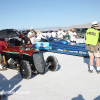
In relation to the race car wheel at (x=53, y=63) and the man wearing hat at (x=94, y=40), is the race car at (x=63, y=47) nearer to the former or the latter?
the man wearing hat at (x=94, y=40)

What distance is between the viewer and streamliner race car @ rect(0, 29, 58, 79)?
173 inches

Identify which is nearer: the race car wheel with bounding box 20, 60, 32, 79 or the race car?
the race car wheel with bounding box 20, 60, 32, 79

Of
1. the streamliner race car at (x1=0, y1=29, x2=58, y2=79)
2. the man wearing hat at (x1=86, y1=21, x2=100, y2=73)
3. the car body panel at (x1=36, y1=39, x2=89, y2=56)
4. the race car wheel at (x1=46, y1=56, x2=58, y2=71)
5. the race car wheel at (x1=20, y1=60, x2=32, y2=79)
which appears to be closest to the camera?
the race car wheel at (x1=20, y1=60, x2=32, y2=79)

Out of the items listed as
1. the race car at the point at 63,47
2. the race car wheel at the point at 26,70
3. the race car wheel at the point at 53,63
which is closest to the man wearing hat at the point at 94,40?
the race car wheel at the point at 53,63

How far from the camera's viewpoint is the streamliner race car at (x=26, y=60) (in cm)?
439

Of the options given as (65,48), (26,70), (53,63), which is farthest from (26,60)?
(65,48)

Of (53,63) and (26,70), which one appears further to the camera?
(53,63)

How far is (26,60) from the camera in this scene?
4.85 metres

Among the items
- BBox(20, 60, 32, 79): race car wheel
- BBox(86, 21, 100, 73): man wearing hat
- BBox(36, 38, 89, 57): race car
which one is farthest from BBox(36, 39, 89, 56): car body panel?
BBox(20, 60, 32, 79): race car wheel

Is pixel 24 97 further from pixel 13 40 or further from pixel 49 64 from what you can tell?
pixel 13 40

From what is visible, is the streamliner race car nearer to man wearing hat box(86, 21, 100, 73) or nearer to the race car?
man wearing hat box(86, 21, 100, 73)

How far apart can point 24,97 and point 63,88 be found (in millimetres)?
1197

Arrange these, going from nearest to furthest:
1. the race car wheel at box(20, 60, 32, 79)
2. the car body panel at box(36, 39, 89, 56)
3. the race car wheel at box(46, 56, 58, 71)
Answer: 1. the race car wheel at box(20, 60, 32, 79)
2. the race car wheel at box(46, 56, 58, 71)
3. the car body panel at box(36, 39, 89, 56)

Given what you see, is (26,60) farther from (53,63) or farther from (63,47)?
(63,47)
